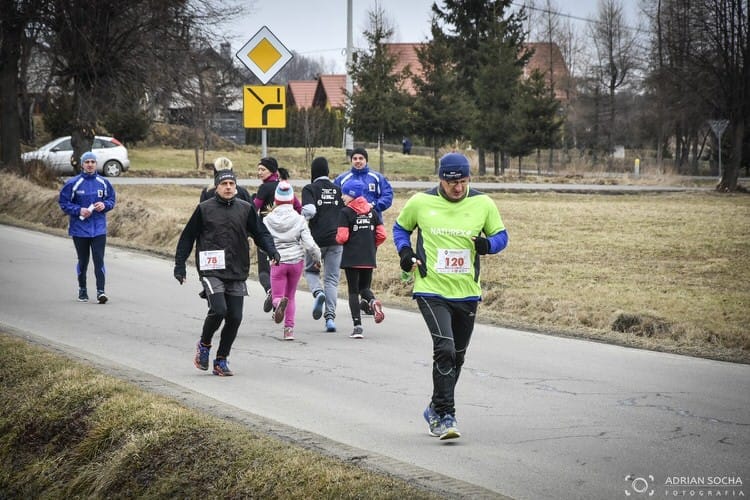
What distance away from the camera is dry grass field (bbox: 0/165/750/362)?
12.6 m

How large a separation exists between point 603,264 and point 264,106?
6.94m

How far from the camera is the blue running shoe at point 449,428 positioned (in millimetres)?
7418

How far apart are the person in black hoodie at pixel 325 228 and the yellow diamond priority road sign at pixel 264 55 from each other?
151 centimetres

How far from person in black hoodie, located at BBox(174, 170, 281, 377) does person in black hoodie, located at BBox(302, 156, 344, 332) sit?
108 inches

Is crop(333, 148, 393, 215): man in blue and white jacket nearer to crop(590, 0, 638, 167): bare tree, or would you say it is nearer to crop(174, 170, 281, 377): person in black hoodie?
crop(174, 170, 281, 377): person in black hoodie

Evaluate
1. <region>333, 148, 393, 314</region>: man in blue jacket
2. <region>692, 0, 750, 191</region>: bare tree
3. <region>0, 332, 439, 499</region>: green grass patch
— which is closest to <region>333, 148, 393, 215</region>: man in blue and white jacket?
<region>333, 148, 393, 314</region>: man in blue jacket

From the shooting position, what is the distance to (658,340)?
12.1m

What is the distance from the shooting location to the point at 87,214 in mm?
14461

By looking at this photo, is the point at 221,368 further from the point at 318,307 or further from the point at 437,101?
the point at 437,101

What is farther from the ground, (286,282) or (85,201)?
(85,201)

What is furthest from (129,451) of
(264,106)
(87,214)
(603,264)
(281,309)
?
(603,264)

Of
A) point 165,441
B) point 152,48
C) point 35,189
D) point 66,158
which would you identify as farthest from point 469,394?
point 66,158

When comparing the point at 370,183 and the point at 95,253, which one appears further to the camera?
the point at 95,253

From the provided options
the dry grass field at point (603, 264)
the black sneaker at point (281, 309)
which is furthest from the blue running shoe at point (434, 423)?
the dry grass field at point (603, 264)
